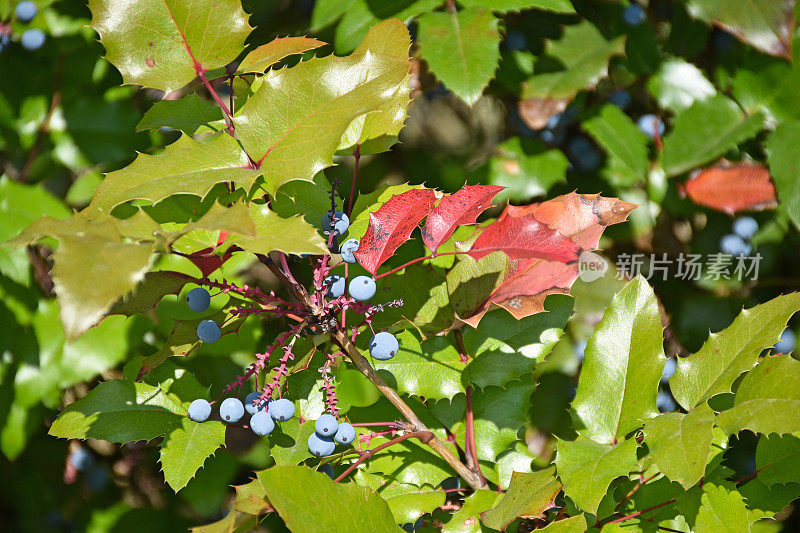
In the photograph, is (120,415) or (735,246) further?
(735,246)

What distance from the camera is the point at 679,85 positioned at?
1.37m

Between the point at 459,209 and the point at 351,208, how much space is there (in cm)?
19

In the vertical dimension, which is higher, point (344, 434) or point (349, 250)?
point (349, 250)

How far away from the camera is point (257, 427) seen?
71cm

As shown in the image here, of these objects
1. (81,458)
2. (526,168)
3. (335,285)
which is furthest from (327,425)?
(81,458)

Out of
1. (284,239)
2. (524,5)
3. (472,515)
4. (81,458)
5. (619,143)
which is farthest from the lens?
(81,458)

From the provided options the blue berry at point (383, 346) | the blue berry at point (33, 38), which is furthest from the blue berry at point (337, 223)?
the blue berry at point (33, 38)

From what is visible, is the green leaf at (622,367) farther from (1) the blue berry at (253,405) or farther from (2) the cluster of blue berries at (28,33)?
(2) the cluster of blue berries at (28,33)

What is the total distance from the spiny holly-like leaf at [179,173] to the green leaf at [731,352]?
1.72ft

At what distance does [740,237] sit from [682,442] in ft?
3.02

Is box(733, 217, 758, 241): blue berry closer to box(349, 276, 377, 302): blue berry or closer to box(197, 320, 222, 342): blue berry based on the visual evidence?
box(349, 276, 377, 302): blue berry

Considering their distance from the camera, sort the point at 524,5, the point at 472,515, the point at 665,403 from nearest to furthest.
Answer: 1. the point at 472,515
2. the point at 524,5
3. the point at 665,403

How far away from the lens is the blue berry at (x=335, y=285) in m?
0.73

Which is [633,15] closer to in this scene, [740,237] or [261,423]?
[740,237]
